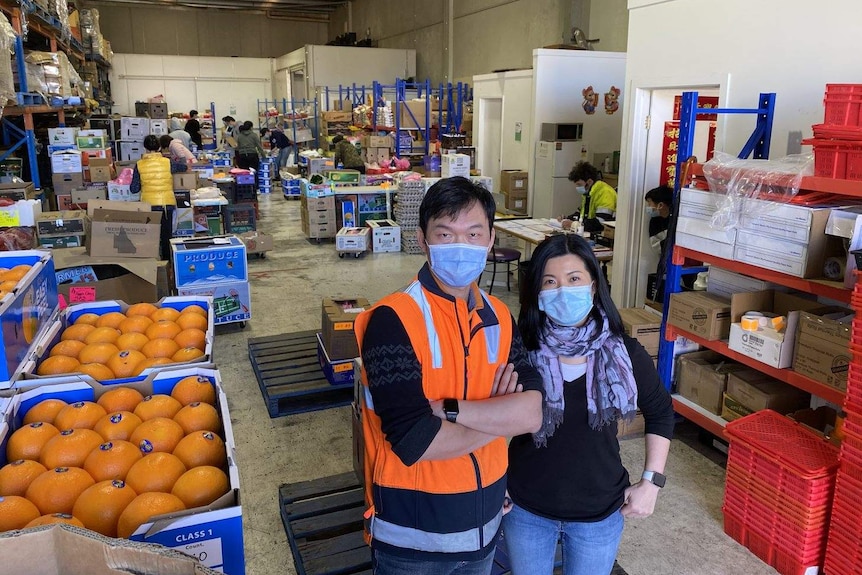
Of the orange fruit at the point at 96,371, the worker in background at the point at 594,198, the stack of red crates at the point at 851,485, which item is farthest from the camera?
the worker in background at the point at 594,198

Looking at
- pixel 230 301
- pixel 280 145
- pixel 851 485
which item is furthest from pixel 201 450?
pixel 280 145

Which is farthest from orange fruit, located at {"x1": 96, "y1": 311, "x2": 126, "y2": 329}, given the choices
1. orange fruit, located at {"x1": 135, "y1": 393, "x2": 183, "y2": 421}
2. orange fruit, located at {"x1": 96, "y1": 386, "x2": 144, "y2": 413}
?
orange fruit, located at {"x1": 135, "y1": 393, "x2": 183, "y2": 421}

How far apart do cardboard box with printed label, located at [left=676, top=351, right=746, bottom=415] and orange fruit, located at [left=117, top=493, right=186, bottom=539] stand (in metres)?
3.49

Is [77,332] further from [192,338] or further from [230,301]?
[230,301]

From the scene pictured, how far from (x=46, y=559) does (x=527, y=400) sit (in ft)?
3.60

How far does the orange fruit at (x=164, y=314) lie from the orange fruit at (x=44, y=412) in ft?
3.25

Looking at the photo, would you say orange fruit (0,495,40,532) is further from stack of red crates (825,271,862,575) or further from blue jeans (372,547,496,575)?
stack of red crates (825,271,862,575)

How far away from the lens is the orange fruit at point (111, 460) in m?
1.81

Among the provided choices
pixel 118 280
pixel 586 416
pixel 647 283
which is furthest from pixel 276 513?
pixel 647 283

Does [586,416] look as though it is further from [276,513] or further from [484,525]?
[276,513]

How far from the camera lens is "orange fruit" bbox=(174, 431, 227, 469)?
189 centimetres

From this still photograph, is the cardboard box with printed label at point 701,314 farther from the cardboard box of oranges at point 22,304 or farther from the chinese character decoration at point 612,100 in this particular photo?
the chinese character decoration at point 612,100

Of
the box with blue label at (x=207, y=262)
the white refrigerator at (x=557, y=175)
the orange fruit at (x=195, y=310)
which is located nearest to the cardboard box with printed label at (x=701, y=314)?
the orange fruit at (x=195, y=310)

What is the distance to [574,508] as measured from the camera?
194 cm
